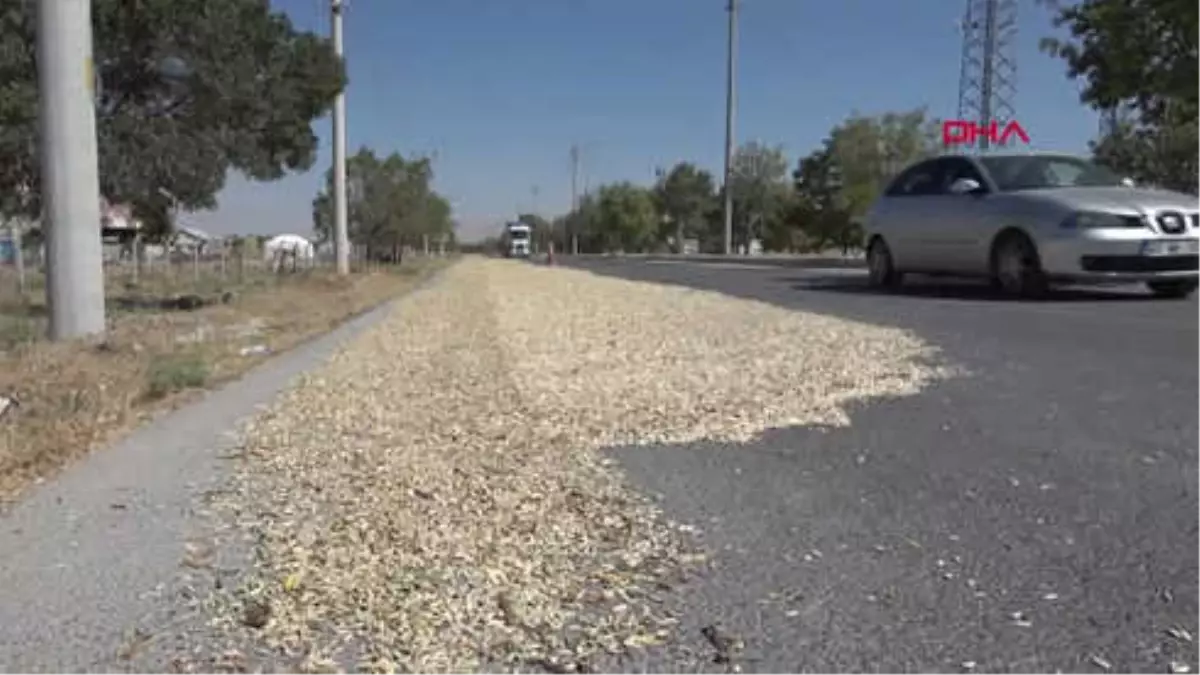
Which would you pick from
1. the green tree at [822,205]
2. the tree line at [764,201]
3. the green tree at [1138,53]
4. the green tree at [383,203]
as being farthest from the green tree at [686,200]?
the green tree at [1138,53]

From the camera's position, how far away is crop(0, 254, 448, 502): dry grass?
579 cm

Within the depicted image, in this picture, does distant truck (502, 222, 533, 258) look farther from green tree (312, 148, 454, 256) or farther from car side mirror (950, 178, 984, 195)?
car side mirror (950, 178, 984, 195)

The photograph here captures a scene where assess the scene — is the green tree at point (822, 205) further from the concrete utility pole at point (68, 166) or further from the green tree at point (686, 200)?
the concrete utility pole at point (68, 166)

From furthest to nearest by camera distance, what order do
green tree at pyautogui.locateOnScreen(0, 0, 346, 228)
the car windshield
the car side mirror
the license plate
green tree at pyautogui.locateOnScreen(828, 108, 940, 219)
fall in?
green tree at pyautogui.locateOnScreen(828, 108, 940, 219) < green tree at pyautogui.locateOnScreen(0, 0, 346, 228) < the car side mirror < the car windshield < the license plate

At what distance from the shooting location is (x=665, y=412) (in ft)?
20.0

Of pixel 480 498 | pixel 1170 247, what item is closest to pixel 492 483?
pixel 480 498

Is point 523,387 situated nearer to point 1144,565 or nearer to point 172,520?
point 172,520

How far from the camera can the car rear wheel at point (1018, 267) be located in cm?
1183

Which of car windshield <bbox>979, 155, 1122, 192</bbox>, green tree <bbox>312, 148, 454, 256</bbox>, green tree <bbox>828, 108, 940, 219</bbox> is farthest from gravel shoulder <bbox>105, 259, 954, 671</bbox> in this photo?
green tree <bbox>828, 108, 940, 219</bbox>

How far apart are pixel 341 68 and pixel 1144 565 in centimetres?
2082

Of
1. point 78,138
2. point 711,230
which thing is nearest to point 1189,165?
point 78,138

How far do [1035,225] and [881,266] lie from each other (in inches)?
137

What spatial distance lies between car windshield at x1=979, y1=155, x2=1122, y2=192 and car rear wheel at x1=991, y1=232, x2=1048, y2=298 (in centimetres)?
62

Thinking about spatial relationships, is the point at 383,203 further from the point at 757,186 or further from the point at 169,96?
the point at 757,186
